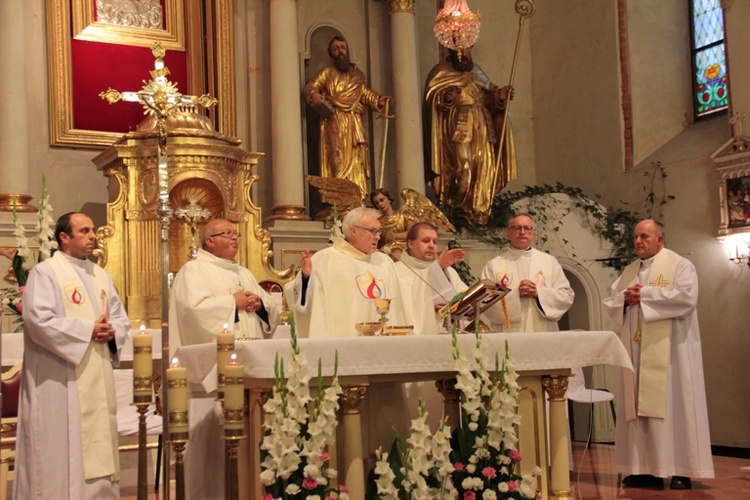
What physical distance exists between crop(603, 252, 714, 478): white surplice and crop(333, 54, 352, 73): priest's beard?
4.45 metres

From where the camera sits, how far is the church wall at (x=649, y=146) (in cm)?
1044

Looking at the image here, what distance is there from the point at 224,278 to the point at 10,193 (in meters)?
3.54

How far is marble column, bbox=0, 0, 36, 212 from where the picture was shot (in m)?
9.38

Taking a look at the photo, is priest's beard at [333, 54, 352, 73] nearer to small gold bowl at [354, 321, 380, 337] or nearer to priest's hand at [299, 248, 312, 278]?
priest's hand at [299, 248, 312, 278]

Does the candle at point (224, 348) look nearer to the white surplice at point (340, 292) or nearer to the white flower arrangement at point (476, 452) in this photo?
the white flower arrangement at point (476, 452)

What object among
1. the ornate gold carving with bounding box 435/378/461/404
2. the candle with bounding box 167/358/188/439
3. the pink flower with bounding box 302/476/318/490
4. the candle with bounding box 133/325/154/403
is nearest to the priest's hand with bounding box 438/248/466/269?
the ornate gold carving with bounding box 435/378/461/404

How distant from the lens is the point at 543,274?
25.9 feet

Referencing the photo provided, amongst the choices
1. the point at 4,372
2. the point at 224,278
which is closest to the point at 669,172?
the point at 224,278

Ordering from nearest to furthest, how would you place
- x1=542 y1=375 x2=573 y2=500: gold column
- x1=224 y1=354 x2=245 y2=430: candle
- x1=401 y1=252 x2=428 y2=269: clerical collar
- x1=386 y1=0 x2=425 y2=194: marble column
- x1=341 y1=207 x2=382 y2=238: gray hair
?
x1=224 y1=354 x2=245 y2=430: candle, x1=542 y1=375 x2=573 y2=500: gold column, x1=341 y1=207 x2=382 y2=238: gray hair, x1=401 y1=252 x2=428 y2=269: clerical collar, x1=386 y1=0 x2=425 y2=194: marble column

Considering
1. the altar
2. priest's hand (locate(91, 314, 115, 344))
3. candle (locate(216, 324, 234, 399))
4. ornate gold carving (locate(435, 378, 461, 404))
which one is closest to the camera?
candle (locate(216, 324, 234, 399))

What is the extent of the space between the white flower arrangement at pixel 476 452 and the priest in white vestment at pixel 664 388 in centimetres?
271

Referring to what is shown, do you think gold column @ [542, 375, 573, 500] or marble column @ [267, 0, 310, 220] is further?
marble column @ [267, 0, 310, 220]

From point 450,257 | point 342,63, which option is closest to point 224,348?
point 450,257

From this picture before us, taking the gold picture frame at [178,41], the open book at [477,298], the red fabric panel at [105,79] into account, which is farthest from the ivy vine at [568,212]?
the open book at [477,298]
